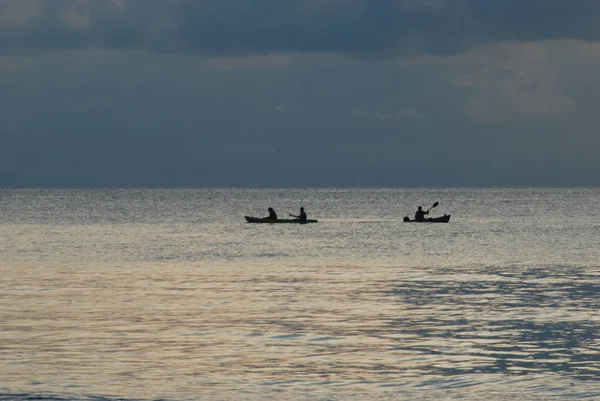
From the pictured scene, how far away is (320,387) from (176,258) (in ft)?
108

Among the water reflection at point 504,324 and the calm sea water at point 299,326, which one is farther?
the water reflection at point 504,324

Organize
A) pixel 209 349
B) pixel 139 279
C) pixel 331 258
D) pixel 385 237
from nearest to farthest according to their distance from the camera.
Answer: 1. pixel 209 349
2. pixel 139 279
3. pixel 331 258
4. pixel 385 237

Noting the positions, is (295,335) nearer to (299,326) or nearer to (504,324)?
(299,326)

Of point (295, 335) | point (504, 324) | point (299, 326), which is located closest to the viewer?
point (295, 335)

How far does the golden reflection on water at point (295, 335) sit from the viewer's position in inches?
749

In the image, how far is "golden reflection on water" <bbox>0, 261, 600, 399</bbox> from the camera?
1903 centimetres

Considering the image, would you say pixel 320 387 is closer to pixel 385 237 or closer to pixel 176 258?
pixel 176 258

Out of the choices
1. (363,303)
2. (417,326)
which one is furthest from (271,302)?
(417,326)

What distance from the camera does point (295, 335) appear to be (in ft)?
79.6

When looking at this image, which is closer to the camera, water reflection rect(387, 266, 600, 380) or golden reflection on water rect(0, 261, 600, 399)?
golden reflection on water rect(0, 261, 600, 399)

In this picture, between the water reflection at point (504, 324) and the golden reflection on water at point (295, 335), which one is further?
the water reflection at point (504, 324)

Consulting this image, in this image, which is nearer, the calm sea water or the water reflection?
the calm sea water

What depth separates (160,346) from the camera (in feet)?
74.4

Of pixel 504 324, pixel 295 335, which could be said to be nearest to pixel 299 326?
pixel 295 335
